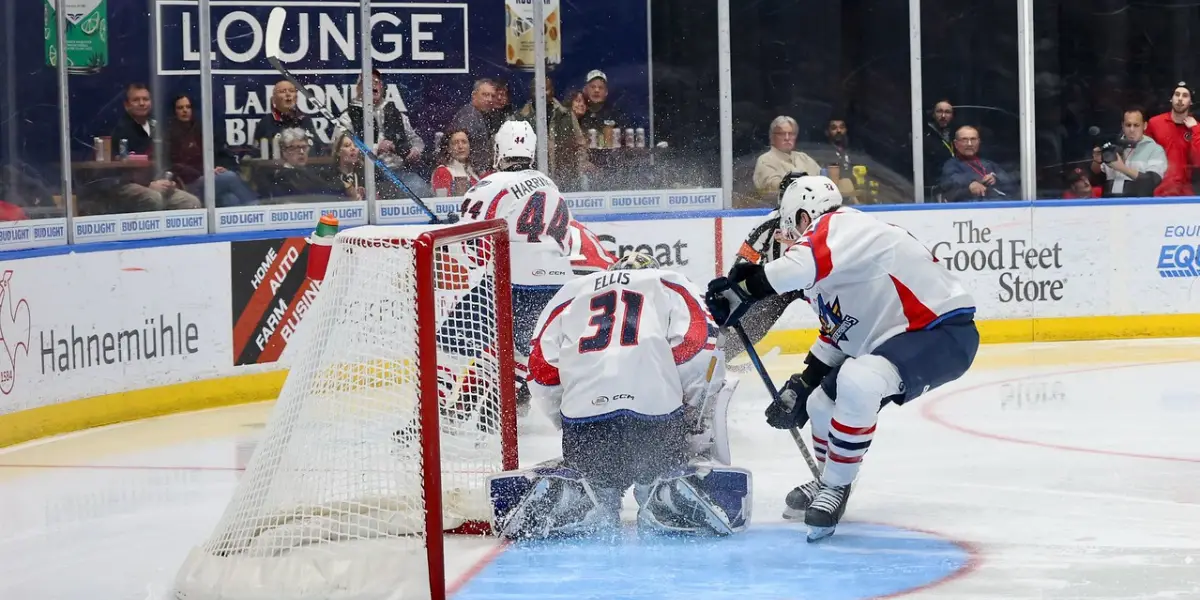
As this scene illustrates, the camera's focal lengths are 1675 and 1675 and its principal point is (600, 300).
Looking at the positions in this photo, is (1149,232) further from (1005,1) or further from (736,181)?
→ (736,181)

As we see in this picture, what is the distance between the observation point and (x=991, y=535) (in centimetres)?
430

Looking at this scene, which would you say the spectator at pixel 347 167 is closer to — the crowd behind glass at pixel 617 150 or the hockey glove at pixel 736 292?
the crowd behind glass at pixel 617 150

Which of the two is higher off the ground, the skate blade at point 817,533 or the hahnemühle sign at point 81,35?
the hahnemühle sign at point 81,35

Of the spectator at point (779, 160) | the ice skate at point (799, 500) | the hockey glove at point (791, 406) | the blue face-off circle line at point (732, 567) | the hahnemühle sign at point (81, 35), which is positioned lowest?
the blue face-off circle line at point (732, 567)

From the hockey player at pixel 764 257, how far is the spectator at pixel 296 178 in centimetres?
212

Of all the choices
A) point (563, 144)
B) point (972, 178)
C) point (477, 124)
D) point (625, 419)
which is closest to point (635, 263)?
point (625, 419)

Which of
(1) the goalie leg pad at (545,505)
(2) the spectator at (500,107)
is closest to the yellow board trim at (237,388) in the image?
(2) the spectator at (500,107)

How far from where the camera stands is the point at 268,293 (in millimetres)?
7109

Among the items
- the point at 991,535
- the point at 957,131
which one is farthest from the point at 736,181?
the point at 991,535

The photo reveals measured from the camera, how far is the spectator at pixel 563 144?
332 inches

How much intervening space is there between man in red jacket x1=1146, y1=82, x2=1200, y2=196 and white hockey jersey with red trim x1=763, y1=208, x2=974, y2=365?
5.30m

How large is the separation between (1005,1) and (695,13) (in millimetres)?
1827

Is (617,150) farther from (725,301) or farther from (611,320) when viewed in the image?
(611,320)

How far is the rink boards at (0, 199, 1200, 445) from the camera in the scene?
6125 mm
